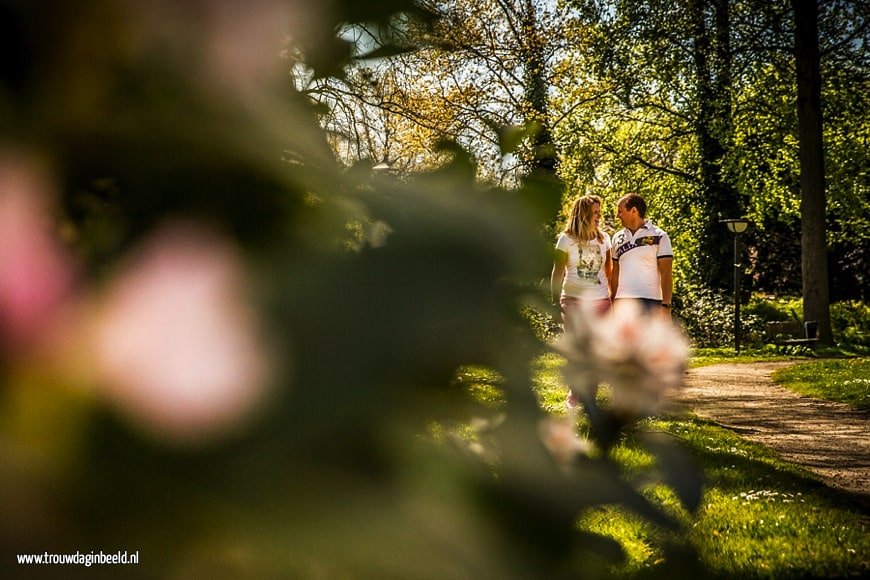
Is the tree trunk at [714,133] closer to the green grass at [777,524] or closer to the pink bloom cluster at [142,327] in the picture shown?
the green grass at [777,524]

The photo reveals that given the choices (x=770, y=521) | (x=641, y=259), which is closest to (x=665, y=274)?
(x=641, y=259)

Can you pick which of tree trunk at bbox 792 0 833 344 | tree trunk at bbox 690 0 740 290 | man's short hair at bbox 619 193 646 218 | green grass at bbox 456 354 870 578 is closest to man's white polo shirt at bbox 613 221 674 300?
man's short hair at bbox 619 193 646 218

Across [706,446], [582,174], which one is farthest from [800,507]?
[582,174]

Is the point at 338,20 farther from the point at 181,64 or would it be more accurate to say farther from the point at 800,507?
the point at 800,507

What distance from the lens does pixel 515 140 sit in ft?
2.50

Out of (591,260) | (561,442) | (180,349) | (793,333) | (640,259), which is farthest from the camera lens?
(793,333)

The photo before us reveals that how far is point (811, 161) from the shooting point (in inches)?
695

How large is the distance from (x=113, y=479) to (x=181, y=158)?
0.21 meters

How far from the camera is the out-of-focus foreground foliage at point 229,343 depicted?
0.46 metres

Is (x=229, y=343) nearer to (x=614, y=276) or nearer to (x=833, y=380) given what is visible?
(x=614, y=276)

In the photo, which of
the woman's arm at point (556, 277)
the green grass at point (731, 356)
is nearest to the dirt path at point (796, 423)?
the green grass at point (731, 356)

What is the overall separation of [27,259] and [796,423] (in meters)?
9.50

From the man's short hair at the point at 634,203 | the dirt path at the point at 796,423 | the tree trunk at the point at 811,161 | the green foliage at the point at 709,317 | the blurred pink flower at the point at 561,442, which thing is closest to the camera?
the blurred pink flower at the point at 561,442

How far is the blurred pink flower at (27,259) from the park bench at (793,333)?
62.1 feet
